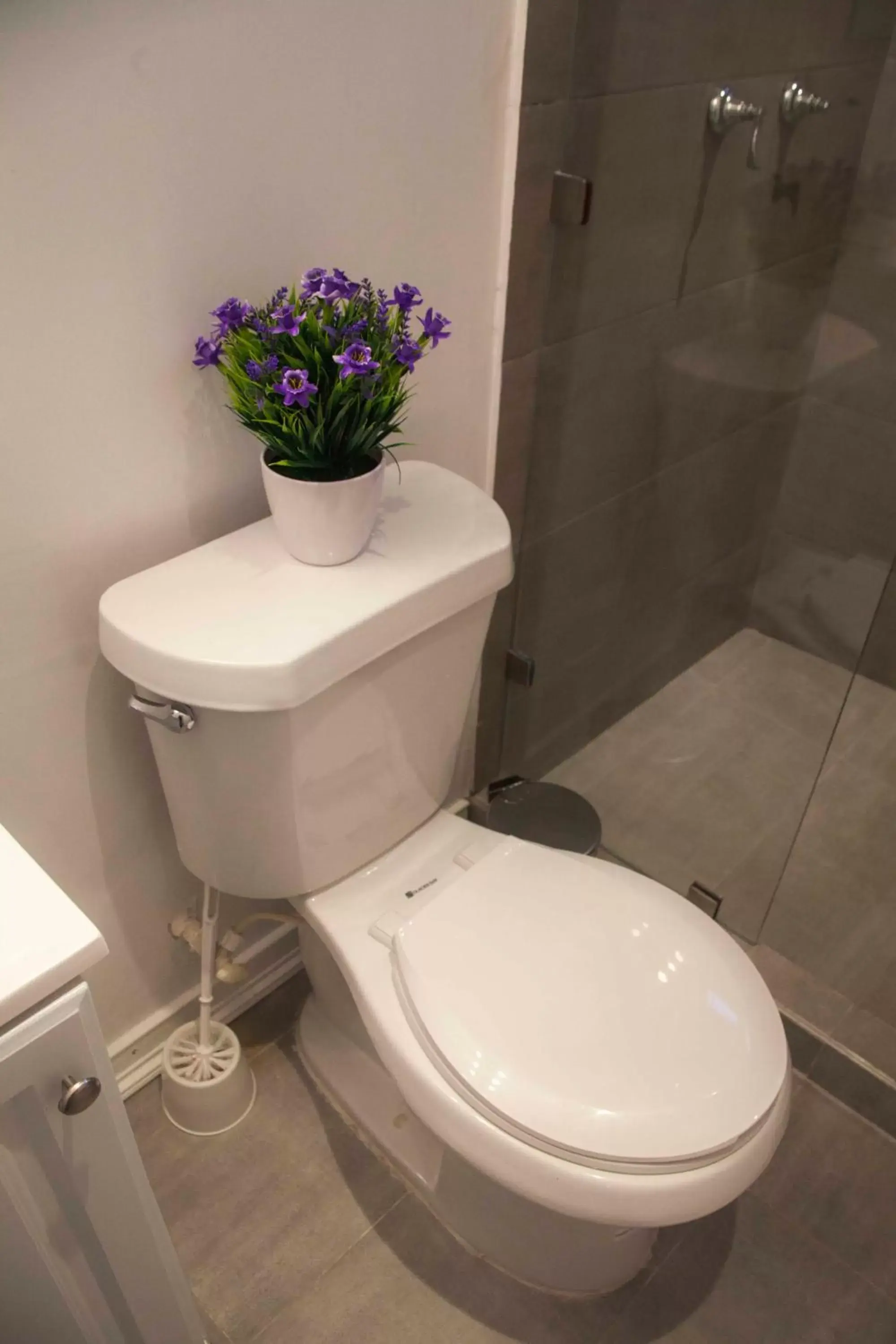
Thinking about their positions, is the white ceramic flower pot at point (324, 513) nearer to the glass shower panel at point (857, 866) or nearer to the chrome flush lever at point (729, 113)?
the chrome flush lever at point (729, 113)

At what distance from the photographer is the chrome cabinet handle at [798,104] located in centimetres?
138

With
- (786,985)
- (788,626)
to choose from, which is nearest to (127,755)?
(786,985)

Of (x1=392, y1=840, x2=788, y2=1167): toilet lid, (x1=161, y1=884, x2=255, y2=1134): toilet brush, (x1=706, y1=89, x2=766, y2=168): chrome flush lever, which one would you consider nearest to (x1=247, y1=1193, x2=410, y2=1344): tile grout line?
(x1=161, y1=884, x2=255, y2=1134): toilet brush

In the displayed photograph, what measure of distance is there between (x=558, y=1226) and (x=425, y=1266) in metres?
0.21

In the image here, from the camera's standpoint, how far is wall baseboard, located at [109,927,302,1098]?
4.41 ft

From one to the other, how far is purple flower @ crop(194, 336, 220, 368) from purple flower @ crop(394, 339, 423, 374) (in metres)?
0.17

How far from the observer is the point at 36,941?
647 millimetres

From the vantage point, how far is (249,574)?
3.16ft

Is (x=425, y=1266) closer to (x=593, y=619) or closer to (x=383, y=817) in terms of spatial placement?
(x=383, y=817)

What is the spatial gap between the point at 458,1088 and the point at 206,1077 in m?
0.53

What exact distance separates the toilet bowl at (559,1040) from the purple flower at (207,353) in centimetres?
60

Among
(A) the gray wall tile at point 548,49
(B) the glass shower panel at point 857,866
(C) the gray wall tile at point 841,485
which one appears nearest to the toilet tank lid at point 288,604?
(A) the gray wall tile at point 548,49

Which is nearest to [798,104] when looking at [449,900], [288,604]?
[288,604]

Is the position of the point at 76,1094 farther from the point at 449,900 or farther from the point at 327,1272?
the point at 327,1272
